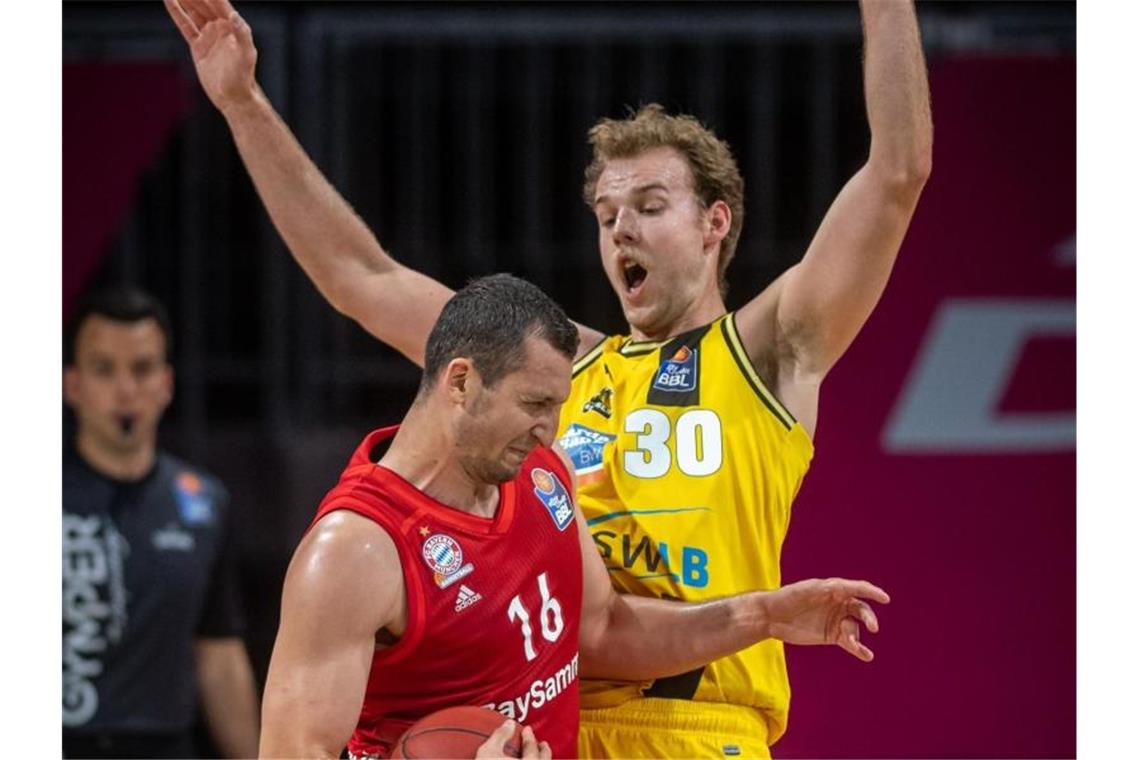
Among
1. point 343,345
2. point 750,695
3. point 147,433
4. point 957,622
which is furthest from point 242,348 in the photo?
point 750,695

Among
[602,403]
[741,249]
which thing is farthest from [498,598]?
[741,249]

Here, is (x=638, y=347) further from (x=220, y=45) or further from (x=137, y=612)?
(x=137, y=612)

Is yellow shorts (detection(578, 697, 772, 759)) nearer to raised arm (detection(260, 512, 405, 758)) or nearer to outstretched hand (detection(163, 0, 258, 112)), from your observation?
raised arm (detection(260, 512, 405, 758))

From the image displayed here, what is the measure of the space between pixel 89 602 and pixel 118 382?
40.8 inches

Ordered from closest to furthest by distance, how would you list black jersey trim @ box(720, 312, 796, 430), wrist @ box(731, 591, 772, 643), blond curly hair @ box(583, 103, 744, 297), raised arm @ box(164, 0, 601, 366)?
wrist @ box(731, 591, 772, 643) → black jersey trim @ box(720, 312, 796, 430) → blond curly hair @ box(583, 103, 744, 297) → raised arm @ box(164, 0, 601, 366)

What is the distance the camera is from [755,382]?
4875 mm

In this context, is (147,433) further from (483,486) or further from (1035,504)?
(1035,504)

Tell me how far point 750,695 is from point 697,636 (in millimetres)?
373

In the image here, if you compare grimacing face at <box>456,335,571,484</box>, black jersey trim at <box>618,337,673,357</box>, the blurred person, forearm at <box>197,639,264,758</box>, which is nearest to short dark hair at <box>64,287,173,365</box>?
the blurred person

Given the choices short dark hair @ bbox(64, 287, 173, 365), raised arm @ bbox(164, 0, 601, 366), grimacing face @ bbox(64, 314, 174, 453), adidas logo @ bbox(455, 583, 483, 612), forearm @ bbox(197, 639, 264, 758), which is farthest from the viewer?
short dark hair @ bbox(64, 287, 173, 365)

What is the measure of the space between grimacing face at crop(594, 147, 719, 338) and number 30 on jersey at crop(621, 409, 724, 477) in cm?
36

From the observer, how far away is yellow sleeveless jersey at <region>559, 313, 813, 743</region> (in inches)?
191

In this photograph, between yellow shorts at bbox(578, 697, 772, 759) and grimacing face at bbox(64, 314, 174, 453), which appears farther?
grimacing face at bbox(64, 314, 174, 453)

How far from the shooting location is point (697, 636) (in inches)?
184
